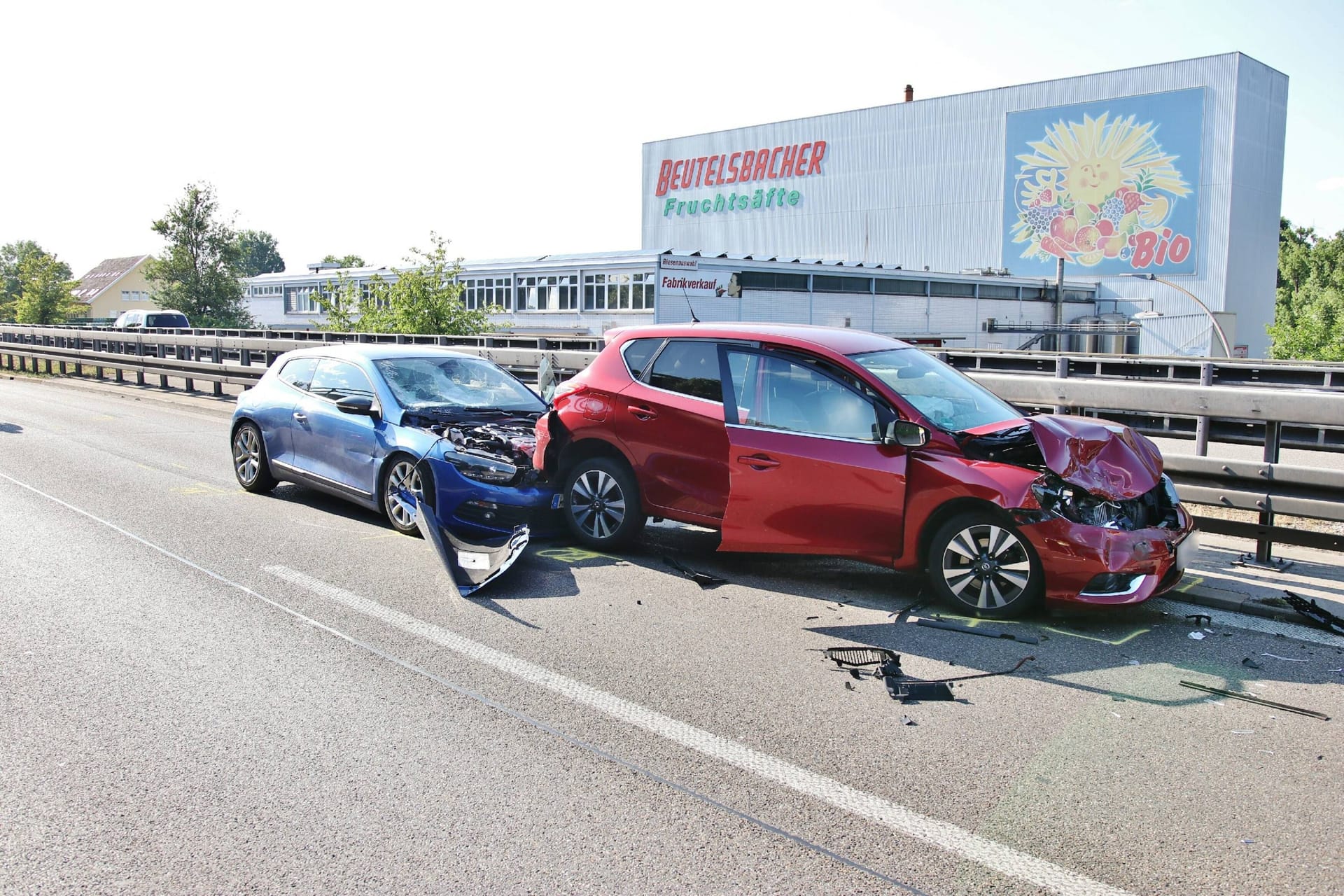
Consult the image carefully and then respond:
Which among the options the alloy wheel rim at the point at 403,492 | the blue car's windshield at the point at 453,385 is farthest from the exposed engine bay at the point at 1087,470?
the blue car's windshield at the point at 453,385

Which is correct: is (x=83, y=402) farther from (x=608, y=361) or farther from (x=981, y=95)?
(x=981, y=95)

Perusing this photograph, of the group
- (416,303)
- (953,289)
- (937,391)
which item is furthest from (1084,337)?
(937,391)

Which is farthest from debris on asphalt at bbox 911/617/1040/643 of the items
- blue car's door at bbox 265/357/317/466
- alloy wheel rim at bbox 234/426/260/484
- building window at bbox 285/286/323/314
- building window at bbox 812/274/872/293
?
building window at bbox 285/286/323/314

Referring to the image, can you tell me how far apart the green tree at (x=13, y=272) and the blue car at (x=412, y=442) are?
49637mm

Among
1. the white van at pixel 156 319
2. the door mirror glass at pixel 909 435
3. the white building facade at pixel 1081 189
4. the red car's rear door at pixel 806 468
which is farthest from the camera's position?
the white building facade at pixel 1081 189

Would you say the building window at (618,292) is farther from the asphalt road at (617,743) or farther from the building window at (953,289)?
the asphalt road at (617,743)

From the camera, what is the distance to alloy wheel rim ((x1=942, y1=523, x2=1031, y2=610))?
19.5ft

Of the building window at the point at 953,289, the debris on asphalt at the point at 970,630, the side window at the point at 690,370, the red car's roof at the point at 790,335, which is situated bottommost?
the debris on asphalt at the point at 970,630

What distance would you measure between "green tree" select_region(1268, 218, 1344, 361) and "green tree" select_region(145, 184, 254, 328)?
59.4 metres

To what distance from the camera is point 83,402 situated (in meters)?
19.8

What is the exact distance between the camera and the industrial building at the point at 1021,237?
51.6m

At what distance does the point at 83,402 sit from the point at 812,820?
2011 cm

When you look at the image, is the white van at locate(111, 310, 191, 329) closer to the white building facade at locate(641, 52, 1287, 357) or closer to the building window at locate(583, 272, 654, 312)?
the building window at locate(583, 272, 654, 312)

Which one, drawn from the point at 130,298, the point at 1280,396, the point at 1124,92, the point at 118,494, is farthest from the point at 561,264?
the point at 130,298
